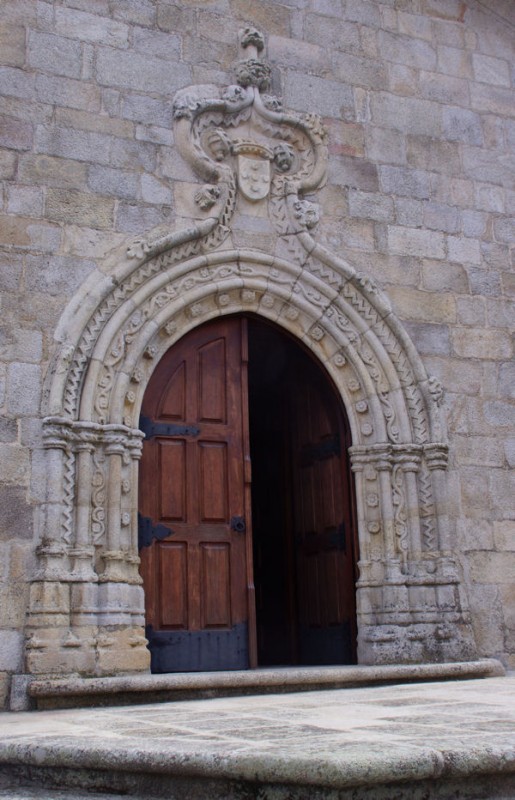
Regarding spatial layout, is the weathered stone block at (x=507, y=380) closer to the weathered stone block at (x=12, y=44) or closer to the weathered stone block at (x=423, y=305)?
the weathered stone block at (x=423, y=305)

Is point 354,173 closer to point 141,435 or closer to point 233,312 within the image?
point 233,312

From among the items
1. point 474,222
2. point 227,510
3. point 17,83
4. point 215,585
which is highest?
point 17,83

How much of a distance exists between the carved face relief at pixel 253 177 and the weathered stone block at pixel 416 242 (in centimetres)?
100

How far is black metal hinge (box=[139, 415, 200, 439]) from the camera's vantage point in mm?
5992

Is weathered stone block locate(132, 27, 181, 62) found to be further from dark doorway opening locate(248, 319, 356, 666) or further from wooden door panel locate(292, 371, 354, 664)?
wooden door panel locate(292, 371, 354, 664)

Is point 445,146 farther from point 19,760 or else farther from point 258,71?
point 19,760

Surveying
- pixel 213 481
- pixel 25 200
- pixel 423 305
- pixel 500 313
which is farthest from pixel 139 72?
pixel 500 313

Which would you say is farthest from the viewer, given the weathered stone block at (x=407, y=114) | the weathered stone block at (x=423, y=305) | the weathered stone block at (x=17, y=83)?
the weathered stone block at (x=407, y=114)

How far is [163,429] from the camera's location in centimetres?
606

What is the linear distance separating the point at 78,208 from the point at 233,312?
1243 millimetres

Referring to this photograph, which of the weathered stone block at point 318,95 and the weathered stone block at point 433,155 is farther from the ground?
the weathered stone block at point 318,95

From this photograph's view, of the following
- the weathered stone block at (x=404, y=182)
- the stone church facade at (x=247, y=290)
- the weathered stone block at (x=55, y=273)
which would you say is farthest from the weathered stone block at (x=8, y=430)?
the weathered stone block at (x=404, y=182)

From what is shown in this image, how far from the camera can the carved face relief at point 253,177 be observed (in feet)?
21.1

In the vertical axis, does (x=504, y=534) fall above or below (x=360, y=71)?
below
